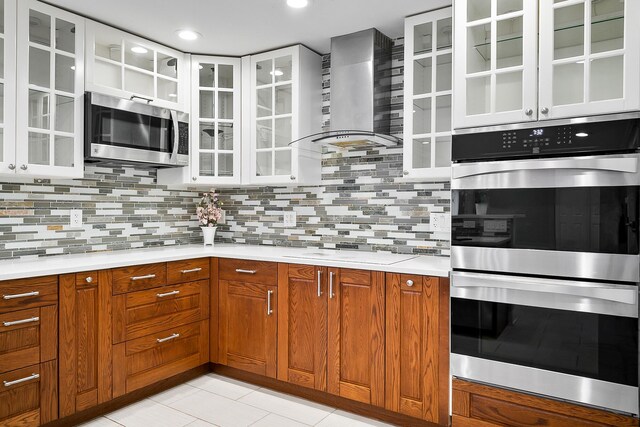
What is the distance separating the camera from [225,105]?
345 centimetres

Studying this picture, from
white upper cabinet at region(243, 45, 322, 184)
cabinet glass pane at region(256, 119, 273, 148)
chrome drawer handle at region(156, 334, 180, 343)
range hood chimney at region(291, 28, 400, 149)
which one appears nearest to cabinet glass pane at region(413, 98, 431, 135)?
range hood chimney at region(291, 28, 400, 149)

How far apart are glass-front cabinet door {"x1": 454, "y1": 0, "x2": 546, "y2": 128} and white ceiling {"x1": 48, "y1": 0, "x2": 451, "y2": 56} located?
51 cm

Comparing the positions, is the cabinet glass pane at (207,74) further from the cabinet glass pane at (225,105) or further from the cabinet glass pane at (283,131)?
the cabinet glass pane at (283,131)

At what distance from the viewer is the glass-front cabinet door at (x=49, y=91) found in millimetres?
2471

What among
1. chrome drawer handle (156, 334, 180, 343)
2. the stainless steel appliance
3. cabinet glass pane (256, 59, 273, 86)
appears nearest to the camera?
the stainless steel appliance

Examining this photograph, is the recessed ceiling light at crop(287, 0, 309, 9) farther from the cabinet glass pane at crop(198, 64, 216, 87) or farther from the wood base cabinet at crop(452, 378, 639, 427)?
the wood base cabinet at crop(452, 378, 639, 427)

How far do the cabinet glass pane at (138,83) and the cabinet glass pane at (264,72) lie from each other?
30.6 inches

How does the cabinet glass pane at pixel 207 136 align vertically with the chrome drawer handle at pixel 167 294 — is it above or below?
above

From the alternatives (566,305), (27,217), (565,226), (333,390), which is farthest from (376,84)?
(27,217)

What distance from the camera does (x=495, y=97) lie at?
2.11 m

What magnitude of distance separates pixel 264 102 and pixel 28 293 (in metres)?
1.99

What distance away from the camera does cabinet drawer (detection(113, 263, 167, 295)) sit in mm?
2625

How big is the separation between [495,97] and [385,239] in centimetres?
133

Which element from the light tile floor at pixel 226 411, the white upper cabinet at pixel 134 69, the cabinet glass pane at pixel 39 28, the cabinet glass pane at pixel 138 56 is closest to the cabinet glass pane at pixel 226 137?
the white upper cabinet at pixel 134 69
